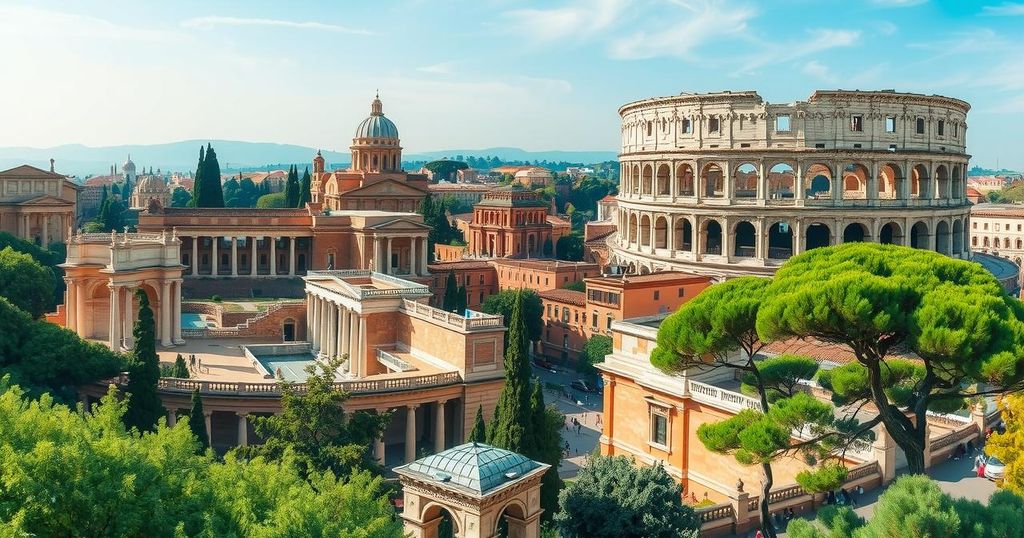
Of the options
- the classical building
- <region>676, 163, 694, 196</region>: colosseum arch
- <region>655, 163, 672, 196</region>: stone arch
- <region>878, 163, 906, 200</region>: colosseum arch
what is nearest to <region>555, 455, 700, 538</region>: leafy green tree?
<region>676, 163, 694, 196</region>: colosseum arch

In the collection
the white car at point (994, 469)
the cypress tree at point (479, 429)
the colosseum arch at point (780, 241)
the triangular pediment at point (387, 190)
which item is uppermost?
the triangular pediment at point (387, 190)

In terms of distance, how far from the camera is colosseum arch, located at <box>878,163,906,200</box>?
55250 millimetres

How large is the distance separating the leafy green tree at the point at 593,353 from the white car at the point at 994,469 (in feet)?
97.0

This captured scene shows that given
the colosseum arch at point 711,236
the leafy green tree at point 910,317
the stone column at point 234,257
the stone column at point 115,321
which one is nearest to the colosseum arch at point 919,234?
the colosseum arch at point 711,236

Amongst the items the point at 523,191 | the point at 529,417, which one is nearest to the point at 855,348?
the point at 529,417

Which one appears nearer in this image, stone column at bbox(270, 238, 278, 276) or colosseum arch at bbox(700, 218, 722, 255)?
colosseum arch at bbox(700, 218, 722, 255)

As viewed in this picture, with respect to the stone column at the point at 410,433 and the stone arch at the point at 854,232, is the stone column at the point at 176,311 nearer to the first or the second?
the stone column at the point at 410,433

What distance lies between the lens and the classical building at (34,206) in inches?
2982

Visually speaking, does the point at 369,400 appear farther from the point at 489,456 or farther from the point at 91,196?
the point at 91,196

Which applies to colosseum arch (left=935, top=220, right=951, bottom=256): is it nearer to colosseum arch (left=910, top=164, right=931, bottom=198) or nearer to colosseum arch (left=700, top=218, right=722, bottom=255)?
colosseum arch (left=910, top=164, right=931, bottom=198)

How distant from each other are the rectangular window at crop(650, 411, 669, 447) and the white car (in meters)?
8.00

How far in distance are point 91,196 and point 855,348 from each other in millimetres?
204024

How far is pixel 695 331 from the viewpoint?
1808 centimetres

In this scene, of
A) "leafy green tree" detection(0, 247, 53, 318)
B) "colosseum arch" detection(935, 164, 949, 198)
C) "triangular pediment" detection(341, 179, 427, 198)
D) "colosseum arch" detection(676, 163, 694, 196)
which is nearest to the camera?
"leafy green tree" detection(0, 247, 53, 318)
